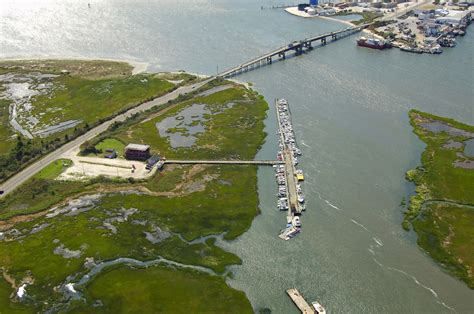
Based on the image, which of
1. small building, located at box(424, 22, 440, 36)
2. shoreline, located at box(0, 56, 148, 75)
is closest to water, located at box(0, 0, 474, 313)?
shoreline, located at box(0, 56, 148, 75)

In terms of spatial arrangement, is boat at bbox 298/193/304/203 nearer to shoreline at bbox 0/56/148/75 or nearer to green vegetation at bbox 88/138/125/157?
green vegetation at bbox 88/138/125/157

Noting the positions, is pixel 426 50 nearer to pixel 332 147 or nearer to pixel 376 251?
pixel 332 147

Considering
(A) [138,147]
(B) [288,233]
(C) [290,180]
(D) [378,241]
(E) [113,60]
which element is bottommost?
(D) [378,241]

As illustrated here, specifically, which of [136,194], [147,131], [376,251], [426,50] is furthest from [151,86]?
[426,50]

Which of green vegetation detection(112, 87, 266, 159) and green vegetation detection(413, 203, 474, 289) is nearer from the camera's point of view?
green vegetation detection(413, 203, 474, 289)

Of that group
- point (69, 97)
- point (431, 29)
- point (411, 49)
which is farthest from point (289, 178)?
point (431, 29)

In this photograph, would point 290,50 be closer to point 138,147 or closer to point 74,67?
point 74,67

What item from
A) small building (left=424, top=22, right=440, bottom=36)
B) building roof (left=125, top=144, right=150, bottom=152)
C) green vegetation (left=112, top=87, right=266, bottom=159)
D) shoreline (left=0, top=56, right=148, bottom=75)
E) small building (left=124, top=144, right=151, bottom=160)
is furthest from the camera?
small building (left=424, top=22, right=440, bottom=36)
